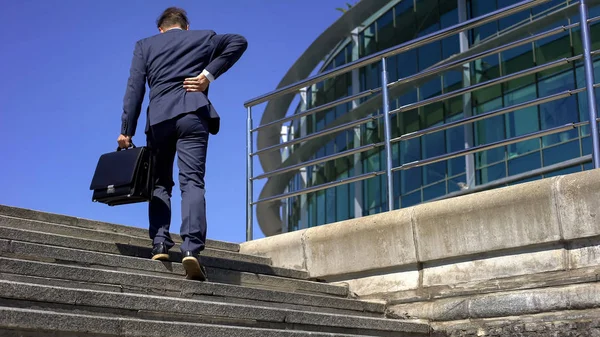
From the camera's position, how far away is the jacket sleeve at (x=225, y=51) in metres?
5.22

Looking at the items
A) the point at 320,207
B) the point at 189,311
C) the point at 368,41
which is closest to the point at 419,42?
the point at 189,311

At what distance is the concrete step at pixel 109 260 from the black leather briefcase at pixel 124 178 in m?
0.28

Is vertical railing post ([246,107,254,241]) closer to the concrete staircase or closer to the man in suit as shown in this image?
the concrete staircase

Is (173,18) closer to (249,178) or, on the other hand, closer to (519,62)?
(249,178)

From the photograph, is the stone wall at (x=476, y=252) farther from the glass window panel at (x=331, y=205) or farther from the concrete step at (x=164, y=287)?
the glass window panel at (x=331, y=205)

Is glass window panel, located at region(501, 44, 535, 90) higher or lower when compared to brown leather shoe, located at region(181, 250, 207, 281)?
higher

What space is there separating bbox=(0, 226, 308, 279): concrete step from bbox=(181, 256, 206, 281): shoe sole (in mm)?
587

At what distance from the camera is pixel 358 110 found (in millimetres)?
16828

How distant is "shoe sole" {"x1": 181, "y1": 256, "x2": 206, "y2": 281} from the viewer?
15.2 ft

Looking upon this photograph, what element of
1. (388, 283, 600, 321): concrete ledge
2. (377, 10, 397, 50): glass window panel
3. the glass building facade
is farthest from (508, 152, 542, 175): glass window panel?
(388, 283, 600, 321): concrete ledge

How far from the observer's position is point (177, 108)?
199 inches

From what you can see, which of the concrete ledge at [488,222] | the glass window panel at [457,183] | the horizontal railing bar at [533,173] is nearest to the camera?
the concrete ledge at [488,222]

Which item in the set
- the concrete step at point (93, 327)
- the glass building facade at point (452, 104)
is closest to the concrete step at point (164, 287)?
the concrete step at point (93, 327)

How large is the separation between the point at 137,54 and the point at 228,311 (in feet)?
6.42
